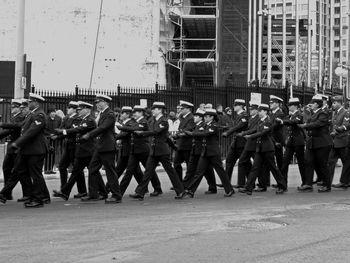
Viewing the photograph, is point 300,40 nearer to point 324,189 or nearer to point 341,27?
point 341,27

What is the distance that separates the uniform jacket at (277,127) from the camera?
14.0 m

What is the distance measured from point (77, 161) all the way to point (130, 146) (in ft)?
3.56

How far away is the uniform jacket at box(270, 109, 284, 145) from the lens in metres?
14.0

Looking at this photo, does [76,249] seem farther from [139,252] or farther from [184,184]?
[184,184]

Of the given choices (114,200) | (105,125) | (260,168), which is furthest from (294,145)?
(105,125)

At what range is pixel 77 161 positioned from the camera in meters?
12.9

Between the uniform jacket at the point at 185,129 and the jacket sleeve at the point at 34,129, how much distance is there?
10.7 feet

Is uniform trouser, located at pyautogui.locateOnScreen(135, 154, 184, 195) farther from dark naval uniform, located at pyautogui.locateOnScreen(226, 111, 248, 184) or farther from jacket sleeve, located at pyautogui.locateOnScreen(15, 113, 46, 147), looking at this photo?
jacket sleeve, located at pyautogui.locateOnScreen(15, 113, 46, 147)

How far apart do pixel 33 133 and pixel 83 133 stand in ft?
4.73

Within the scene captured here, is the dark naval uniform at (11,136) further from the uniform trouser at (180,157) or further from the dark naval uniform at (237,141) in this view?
the dark naval uniform at (237,141)

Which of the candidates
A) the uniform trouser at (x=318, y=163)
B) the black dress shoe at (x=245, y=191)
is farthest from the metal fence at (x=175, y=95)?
the uniform trouser at (x=318, y=163)

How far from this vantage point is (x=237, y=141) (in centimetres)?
1484

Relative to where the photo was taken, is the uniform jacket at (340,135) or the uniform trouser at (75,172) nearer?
the uniform trouser at (75,172)

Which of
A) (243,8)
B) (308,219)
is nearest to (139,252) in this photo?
(308,219)
